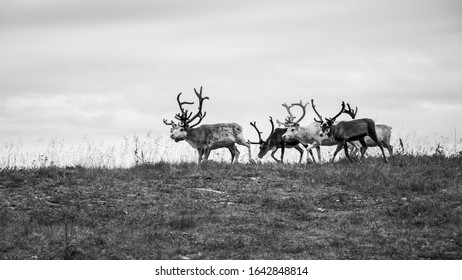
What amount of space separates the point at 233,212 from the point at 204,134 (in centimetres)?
995

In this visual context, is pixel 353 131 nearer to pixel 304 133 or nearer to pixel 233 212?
pixel 304 133

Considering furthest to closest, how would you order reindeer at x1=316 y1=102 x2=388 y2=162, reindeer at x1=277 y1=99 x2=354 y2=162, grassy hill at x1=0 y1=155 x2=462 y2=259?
reindeer at x1=277 y1=99 x2=354 y2=162
reindeer at x1=316 y1=102 x2=388 y2=162
grassy hill at x1=0 y1=155 x2=462 y2=259

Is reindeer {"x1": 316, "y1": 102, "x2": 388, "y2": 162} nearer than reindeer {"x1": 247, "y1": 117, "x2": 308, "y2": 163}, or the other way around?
reindeer {"x1": 316, "y1": 102, "x2": 388, "y2": 162}

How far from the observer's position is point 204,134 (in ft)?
77.6

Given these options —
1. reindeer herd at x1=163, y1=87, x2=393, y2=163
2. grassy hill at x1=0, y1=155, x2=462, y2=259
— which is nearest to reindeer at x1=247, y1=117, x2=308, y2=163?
reindeer herd at x1=163, y1=87, x2=393, y2=163

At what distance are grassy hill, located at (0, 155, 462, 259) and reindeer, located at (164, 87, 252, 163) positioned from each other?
4.96 metres

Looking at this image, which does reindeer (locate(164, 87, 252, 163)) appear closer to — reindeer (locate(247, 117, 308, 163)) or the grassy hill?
reindeer (locate(247, 117, 308, 163))

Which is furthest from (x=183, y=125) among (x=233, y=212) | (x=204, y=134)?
(x=233, y=212)

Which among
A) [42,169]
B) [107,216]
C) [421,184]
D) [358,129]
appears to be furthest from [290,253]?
[358,129]

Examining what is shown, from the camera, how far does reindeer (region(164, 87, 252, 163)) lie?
2350 centimetres

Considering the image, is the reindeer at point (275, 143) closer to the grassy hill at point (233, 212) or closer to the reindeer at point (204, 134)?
the reindeer at point (204, 134)
